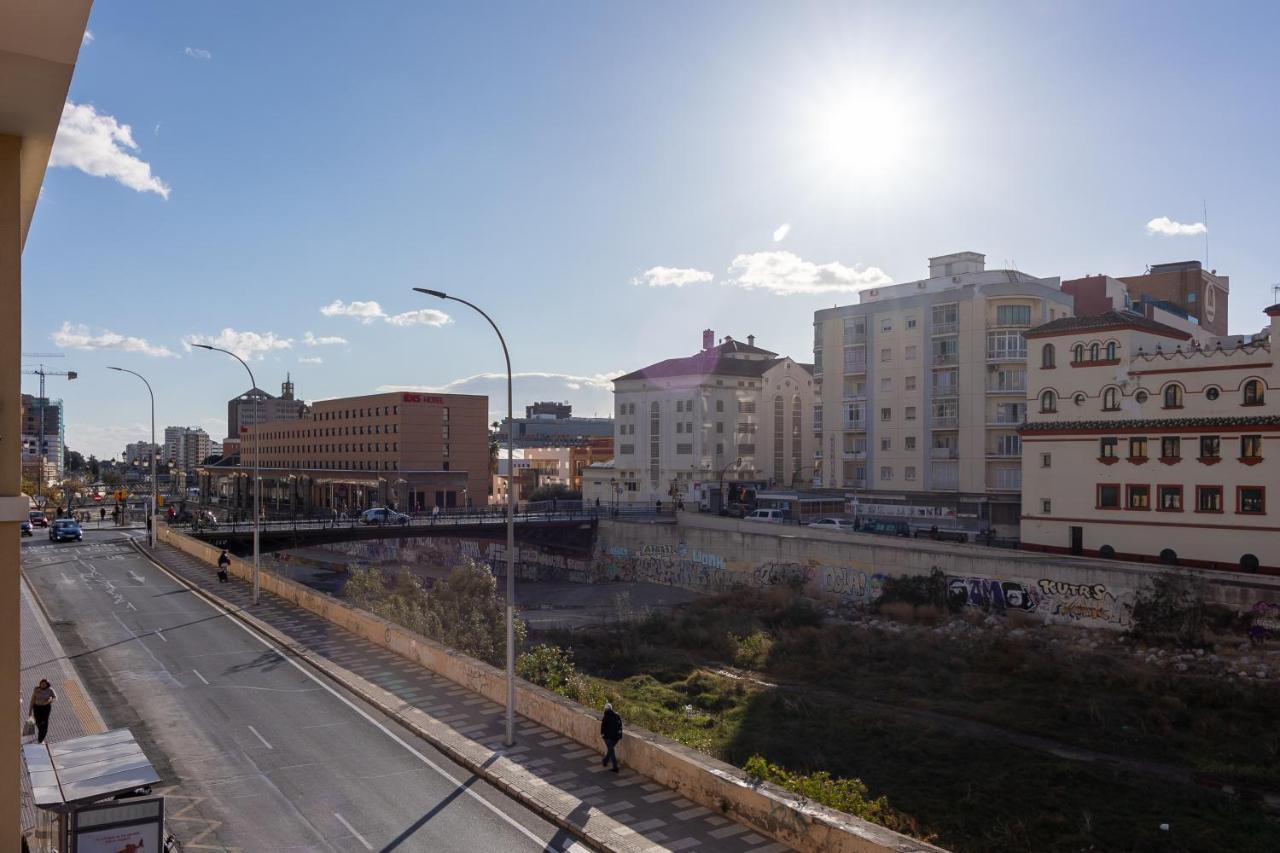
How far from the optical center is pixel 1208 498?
43.5 metres

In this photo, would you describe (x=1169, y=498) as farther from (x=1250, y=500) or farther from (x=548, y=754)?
(x=548, y=754)

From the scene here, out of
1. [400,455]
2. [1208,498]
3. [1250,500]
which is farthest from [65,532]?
[1250,500]

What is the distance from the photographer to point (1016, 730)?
3194cm

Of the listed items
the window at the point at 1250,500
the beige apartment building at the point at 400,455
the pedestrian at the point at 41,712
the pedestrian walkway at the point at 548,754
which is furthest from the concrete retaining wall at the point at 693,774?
the beige apartment building at the point at 400,455

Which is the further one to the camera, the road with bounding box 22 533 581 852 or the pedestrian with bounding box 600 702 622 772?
the pedestrian with bounding box 600 702 622 772

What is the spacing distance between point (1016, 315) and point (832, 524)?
20.9 meters

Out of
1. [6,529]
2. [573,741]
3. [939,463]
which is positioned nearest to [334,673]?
[573,741]

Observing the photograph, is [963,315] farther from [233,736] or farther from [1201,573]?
[233,736]

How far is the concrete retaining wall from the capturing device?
13.5 m

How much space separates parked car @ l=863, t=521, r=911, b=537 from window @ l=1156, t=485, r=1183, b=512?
17.5m

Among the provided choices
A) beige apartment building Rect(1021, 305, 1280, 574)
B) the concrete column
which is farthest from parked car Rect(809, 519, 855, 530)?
the concrete column

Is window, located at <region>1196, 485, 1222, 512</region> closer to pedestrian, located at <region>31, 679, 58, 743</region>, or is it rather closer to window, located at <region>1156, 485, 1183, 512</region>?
window, located at <region>1156, 485, 1183, 512</region>

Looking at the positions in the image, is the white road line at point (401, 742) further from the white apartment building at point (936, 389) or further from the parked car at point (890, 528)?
the white apartment building at point (936, 389)

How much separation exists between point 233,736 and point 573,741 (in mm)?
8195
